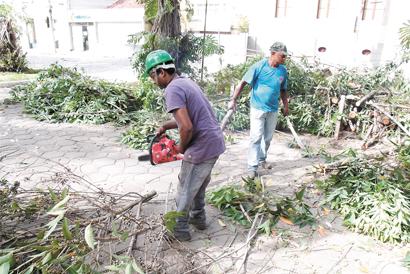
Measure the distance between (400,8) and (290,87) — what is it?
995 cm

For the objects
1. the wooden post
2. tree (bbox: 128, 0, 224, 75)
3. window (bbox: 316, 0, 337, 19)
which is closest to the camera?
the wooden post

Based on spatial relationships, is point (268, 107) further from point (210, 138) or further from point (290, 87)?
point (290, 87)

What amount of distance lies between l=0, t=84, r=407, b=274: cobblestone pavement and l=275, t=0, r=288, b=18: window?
11.5 m

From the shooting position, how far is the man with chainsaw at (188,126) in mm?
2404

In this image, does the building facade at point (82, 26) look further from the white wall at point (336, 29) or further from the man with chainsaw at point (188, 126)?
the man with chainsaw at point (188, 126)

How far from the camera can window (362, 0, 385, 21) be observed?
13.7 metres

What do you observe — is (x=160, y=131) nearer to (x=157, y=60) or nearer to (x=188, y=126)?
(x=188, y=126)

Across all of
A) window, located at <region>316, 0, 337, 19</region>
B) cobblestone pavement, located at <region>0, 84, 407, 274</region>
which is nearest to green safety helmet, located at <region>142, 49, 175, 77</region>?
cobblestone pavement, located at <region>0, 84, 407, 274</region>

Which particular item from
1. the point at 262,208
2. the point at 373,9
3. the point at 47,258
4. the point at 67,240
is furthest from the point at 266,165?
the point at 373,9

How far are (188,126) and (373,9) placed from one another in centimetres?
1534

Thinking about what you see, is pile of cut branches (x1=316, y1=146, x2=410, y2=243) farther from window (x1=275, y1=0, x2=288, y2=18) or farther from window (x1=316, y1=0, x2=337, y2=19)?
window (x1=275, y1=0, x2=288, y2=18)

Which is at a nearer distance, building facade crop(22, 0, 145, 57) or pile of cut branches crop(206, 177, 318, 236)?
pile of cut branches crop(206, 177, 318, 236)

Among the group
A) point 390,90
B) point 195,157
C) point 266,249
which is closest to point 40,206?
point 195,157

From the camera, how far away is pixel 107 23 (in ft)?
90.2
